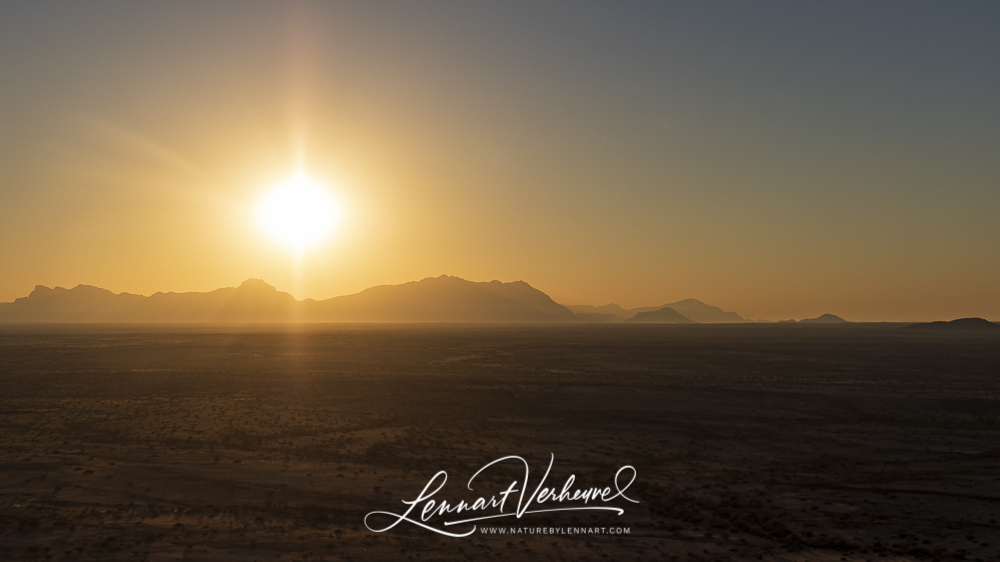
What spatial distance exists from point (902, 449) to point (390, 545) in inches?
762

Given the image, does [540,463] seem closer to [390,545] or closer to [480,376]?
Answer: [390,545]

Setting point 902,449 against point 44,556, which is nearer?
point 44,556

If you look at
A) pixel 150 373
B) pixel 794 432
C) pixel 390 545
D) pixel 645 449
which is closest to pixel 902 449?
pixel 794 432

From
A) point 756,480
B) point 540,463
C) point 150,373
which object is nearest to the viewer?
point 756,480

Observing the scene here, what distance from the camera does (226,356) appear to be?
62.0 meters

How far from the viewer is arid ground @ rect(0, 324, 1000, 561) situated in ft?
39.3

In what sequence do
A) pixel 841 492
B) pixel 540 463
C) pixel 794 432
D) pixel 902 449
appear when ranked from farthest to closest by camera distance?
1. pixel 794 432
2. pixel 902 449
3. pixel 540 463
4. pixel 841 492

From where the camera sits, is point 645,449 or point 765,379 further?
point 765,379

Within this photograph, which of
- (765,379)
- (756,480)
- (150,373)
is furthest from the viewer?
(150,373)

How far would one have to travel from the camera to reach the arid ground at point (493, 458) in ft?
39.3

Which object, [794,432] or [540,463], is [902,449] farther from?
[540,463]

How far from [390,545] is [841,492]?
1271cm

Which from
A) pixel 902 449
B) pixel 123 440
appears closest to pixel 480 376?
pixel 123 440

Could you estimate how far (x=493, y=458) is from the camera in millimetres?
19062
